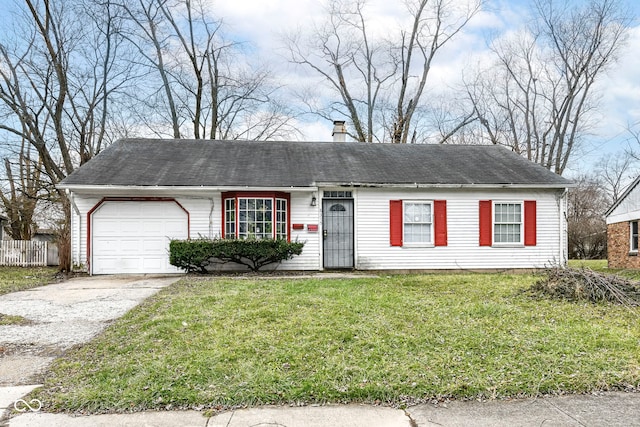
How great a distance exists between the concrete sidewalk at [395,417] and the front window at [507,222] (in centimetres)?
1015

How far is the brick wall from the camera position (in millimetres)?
16000

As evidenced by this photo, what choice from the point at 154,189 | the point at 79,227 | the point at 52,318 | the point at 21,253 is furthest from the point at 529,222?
the point at 21,253

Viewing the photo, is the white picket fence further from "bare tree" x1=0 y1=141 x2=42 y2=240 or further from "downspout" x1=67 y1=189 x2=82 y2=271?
"downspout" x1=67 y1=189 x2=82 y2=271

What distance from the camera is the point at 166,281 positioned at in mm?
10430

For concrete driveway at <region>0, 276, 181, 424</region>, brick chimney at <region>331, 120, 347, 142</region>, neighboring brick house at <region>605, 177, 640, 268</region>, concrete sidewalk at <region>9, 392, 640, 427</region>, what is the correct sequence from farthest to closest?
1. brick chimney at <region>331, 120, 347, 142</region>
2. neighboring brick house at <region>605, 177, 640, 268</region>
3. concrete driveway at <region>0, 276, 181, 424</region>
4. concrete sidewalk at <region>9, 392, 640, 427</region>

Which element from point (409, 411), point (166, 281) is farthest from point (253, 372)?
point (166, 281)

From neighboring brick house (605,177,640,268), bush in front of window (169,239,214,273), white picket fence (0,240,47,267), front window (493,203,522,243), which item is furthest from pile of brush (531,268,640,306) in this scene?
white picket fence (0,240,47,267)

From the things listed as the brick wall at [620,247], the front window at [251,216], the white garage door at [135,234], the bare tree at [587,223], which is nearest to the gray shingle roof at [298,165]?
the front window at [251,216]

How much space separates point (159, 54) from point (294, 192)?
15124 millimetres

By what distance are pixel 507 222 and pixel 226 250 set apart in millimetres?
7957

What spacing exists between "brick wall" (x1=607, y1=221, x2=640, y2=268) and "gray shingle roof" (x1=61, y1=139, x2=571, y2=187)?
5380 millimetres

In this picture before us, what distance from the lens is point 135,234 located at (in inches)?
479

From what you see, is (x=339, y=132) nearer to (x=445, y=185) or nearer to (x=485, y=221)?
(x=445, y=185)

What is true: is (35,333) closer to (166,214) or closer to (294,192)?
(166,214)
